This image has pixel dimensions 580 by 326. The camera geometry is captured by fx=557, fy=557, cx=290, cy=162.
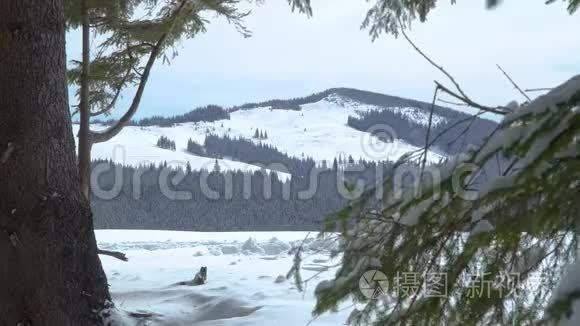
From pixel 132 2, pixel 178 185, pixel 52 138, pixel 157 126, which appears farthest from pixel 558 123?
pixel 157 126

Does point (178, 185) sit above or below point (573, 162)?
below

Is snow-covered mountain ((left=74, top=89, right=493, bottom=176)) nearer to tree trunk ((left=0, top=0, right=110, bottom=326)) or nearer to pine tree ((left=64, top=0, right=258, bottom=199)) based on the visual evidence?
pine tree ((left=64, top=0, right=258, bottom=199))

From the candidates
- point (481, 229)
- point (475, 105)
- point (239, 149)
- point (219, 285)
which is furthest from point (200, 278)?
point (239, 149)

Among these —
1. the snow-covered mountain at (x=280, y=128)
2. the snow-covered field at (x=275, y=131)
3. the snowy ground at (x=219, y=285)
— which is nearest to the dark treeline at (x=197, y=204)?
the snowy ground at (x=219, y=285)

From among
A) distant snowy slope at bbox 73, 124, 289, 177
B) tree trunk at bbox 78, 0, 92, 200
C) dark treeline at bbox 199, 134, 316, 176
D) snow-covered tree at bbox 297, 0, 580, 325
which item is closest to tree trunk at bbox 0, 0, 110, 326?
snow-covered tree at bbox 297, 0, 580, 325

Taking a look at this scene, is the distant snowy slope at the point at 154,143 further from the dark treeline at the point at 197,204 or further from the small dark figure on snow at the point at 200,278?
the small dark figure on snow at the point at 200,278

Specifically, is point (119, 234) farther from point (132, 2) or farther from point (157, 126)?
point (157, 126)

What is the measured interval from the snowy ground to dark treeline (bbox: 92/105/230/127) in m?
30.5

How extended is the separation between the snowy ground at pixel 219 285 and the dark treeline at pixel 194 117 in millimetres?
30512

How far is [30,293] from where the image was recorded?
2984 millimetres

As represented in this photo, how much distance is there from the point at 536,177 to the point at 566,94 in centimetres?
15

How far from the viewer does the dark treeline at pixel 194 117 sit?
133 feet

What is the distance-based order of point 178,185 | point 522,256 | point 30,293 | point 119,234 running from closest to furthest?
point 522,256, point 30,293, point 119,234, point 178,185

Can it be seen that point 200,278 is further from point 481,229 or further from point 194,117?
point 194,117
